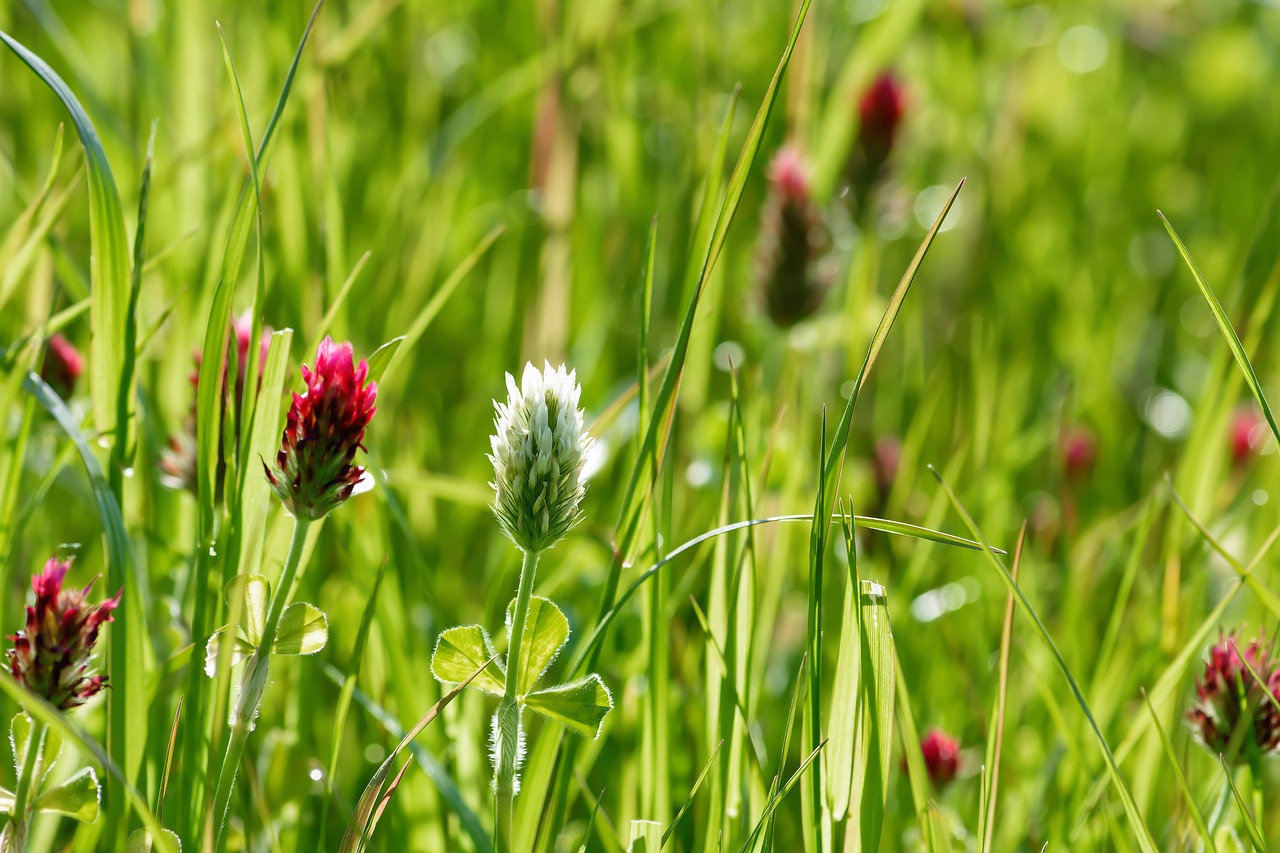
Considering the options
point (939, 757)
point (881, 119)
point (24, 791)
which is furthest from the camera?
point (881, 119)

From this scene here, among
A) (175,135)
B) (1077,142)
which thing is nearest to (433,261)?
(175,135)

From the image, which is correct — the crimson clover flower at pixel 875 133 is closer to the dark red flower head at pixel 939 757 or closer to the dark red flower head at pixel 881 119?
the dark red flower head at pixel 881 119

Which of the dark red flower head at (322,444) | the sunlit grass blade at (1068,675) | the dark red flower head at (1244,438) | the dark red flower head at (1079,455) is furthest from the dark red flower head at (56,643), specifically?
the dark red flower head at (1244,438)

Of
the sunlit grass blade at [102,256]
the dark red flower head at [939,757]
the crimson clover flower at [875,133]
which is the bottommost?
the dark red flower head at [939,757]

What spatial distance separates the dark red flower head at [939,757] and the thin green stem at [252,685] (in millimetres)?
734

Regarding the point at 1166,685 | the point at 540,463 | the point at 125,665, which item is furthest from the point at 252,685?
the point at 1166,685

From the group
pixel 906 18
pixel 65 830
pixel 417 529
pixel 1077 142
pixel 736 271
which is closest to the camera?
pixel 65 830

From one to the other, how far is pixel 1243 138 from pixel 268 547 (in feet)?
11.8

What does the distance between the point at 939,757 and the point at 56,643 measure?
2.91ft

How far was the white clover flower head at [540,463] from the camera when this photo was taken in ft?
2.68

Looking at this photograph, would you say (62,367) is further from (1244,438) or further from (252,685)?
(1244,438)

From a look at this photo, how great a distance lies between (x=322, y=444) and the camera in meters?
0.80

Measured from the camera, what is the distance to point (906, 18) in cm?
221

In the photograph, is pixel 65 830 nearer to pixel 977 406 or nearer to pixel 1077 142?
pixel 977 406
